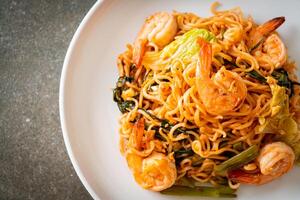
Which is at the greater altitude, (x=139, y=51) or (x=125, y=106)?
(x=139, y=51)

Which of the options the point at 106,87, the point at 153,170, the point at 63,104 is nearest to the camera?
the point at 153,170

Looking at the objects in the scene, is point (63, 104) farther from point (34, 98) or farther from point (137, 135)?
point (34, 98)

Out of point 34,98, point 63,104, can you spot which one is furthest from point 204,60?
point 34,98

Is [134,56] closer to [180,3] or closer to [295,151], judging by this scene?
[180,3]

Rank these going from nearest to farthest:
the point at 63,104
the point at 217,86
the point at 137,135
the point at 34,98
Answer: the point at 217,86 < the point at 137,135 < the point at 63,104 < the point at 34,98

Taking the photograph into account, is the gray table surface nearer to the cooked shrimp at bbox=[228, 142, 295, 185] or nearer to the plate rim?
the plate rim

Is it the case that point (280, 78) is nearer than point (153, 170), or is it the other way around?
point (153, 170)

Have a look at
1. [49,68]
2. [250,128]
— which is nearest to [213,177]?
[250,128]

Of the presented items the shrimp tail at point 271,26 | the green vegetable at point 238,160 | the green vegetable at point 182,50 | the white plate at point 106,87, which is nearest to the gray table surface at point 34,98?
the white plate at point 106,87
